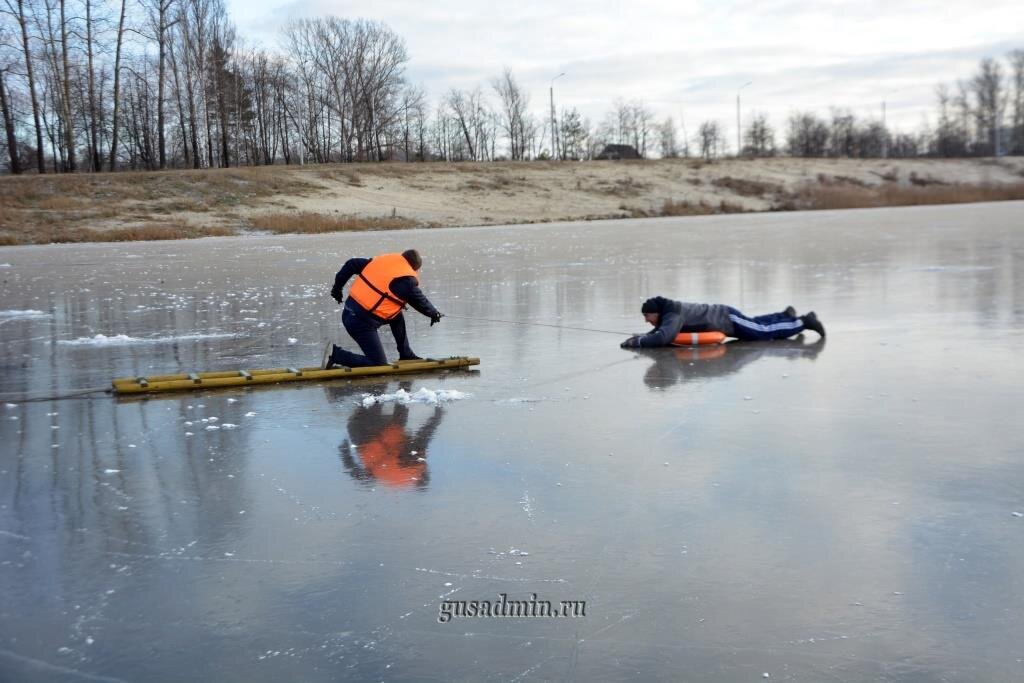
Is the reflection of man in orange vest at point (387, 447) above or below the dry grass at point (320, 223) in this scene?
below

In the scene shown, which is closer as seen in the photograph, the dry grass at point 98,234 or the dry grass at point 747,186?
the dry grass at point 98,234

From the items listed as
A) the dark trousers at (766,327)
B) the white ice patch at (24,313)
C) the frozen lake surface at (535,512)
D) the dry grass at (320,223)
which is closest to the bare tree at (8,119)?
the dry grass at (320,223)

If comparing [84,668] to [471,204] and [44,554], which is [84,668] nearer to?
[44,554]

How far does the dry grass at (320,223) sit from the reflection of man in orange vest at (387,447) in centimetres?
3210

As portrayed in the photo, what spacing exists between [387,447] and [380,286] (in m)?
2.81

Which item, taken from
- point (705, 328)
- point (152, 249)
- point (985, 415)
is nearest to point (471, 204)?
point (152, 249)

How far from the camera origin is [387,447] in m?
5.65

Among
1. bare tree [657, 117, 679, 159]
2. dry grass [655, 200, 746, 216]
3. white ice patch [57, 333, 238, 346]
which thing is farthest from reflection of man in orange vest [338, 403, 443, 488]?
bare tree [657, 117, 679, 159]

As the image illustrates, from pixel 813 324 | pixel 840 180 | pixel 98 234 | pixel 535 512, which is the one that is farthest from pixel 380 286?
pixel 840 180

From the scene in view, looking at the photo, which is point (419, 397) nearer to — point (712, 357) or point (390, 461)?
point (390, 461)

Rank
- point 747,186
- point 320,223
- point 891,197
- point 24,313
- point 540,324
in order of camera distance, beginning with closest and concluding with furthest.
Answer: point 540,324 < point 24,313 < point 320,223 < point 891,197 < point 747,186

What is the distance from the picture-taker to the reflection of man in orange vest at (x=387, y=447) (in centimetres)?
505

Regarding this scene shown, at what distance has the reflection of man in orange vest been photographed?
5047 millimetres

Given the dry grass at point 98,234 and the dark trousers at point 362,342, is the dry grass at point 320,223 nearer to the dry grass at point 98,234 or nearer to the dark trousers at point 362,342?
the dry grass at point 98,234
